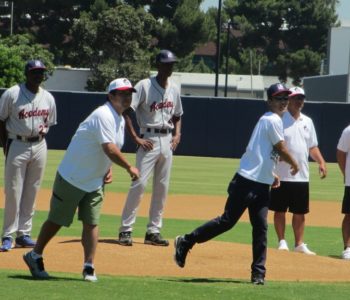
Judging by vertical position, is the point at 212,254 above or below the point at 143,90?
below

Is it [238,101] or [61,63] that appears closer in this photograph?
[238,101]

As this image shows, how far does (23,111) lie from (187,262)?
2194mm

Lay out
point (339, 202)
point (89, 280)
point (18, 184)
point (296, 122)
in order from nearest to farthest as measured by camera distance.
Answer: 1. point (89, 280)
2. point (18, 184)
3. point (296, 122)
4. point (339, 202)

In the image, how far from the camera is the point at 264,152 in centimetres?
927

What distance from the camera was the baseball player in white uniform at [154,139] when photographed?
10.8 meters

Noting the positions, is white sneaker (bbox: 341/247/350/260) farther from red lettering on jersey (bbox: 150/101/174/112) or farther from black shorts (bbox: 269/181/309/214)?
red lettering on jersey (bbox: 150/101/174/112)

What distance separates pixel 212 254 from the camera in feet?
35.4

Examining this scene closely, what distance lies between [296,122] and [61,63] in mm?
68530

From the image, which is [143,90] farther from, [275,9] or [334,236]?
[275,9]

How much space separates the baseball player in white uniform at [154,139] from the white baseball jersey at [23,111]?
2.89 ft

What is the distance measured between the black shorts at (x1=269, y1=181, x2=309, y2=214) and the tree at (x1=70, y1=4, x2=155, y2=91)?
48909 millimetres

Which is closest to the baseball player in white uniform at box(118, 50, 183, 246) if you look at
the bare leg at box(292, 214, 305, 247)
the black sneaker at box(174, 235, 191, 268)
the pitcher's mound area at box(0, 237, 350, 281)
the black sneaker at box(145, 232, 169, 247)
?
the black sneaker at box(145, 232, 169, 247)

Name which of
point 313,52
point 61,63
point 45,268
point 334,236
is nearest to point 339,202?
point 334,236

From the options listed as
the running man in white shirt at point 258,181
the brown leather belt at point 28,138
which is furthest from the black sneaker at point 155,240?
the running man in white shirt at point 258,181
